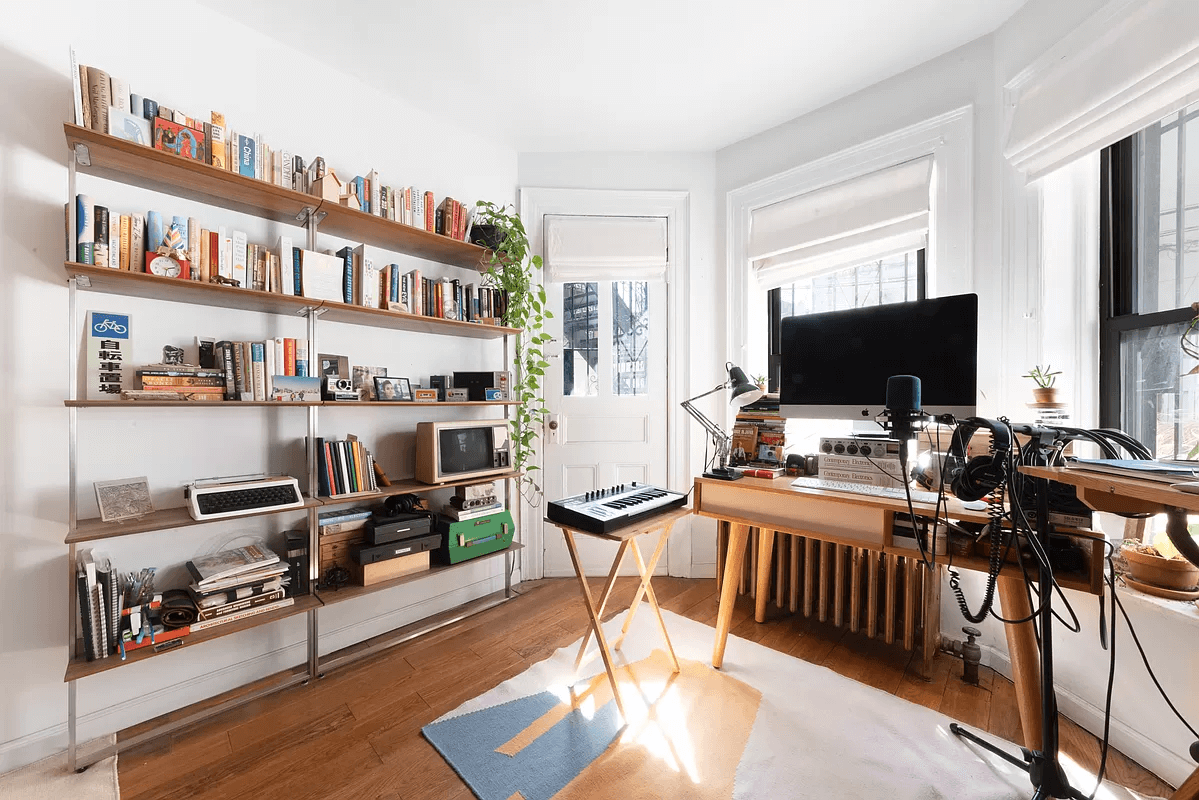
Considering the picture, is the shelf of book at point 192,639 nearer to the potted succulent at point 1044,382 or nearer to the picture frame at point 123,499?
the picture frame at point 123,499

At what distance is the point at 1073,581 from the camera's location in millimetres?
1375

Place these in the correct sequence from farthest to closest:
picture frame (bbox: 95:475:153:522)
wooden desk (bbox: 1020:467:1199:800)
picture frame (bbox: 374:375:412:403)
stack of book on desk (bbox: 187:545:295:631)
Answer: picture frame (bbox: 374:375:412:403) < stack of book on desk (bbox: 187:545:295:631) < picture frame (bbox: 95:475:153:522) < wooden desk (bbox: 1020:467:1199:800)

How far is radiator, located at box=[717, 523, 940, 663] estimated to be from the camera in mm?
2199

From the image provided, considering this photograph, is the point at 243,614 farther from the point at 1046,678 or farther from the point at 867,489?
the point at 1046,678

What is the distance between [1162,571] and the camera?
62.1 inches

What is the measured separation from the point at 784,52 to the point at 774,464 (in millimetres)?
2006

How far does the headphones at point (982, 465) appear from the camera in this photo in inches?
50.0

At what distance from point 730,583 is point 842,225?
2024 mm

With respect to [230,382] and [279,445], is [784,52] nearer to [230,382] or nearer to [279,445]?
[230,382]

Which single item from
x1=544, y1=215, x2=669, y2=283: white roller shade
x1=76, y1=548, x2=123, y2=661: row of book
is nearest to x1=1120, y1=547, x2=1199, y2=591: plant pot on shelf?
x1=544, y1=215, x2=669, y2=283: white roller shade

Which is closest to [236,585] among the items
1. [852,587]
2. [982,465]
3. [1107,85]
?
[982,465]

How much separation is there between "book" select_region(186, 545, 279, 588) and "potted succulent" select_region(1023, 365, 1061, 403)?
10.3 feet

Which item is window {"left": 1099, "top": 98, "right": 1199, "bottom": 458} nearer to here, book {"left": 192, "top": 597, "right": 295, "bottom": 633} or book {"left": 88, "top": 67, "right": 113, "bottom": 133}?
book {"left": 192, "top": 597, "right": 295, "bottom": 633}

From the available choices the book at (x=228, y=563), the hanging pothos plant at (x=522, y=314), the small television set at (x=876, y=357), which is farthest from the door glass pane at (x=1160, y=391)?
the book at (x=228, y=563)
